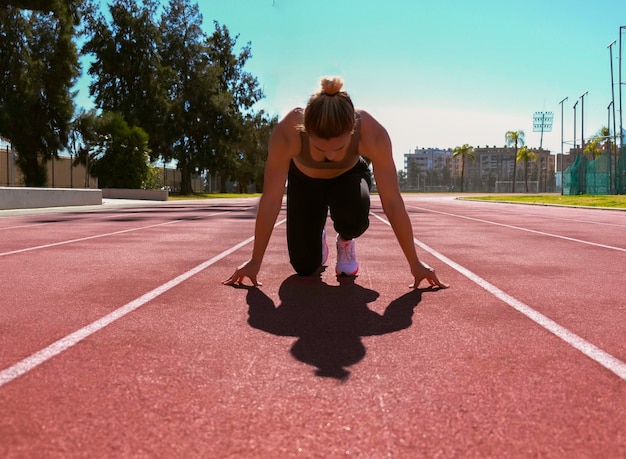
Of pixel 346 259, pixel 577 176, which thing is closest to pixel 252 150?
pixel 577 176

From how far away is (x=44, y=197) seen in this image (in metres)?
24.1

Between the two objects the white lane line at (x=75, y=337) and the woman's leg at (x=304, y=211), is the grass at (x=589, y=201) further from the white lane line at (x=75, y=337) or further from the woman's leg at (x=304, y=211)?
the white lane line at (x=75, y=337)

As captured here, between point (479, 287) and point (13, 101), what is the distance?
4007 cm

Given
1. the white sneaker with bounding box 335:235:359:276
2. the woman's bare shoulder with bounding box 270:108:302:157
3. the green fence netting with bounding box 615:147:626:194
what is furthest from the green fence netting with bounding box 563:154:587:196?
the woman's bare shoulder with bounding box 270:108:302:157

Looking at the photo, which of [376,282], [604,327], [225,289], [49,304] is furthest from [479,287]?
[49,304]

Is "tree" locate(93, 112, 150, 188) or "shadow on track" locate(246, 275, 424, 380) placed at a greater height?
"tree" locate(93, 112, 150, 188)

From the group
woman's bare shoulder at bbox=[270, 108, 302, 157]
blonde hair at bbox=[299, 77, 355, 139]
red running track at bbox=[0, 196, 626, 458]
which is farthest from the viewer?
woman's bare shoulder at bbox=[270, 108, 302, 157]

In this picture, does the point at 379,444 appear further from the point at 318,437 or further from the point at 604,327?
the point at 604,327

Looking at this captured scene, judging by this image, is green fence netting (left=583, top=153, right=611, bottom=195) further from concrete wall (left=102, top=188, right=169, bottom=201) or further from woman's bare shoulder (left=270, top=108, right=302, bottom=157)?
woman's bare shoulder (left=270, top=108, right=302, bottom=157)

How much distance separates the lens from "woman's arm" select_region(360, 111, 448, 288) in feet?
14.6

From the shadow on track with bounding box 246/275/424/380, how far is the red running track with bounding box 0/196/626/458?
0.7 inches

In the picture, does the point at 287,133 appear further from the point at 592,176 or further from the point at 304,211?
the point at 592,176

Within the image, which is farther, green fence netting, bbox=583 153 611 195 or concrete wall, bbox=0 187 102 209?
green fence netting, bbox=583 153 611 195

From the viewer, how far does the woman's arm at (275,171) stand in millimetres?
4410
